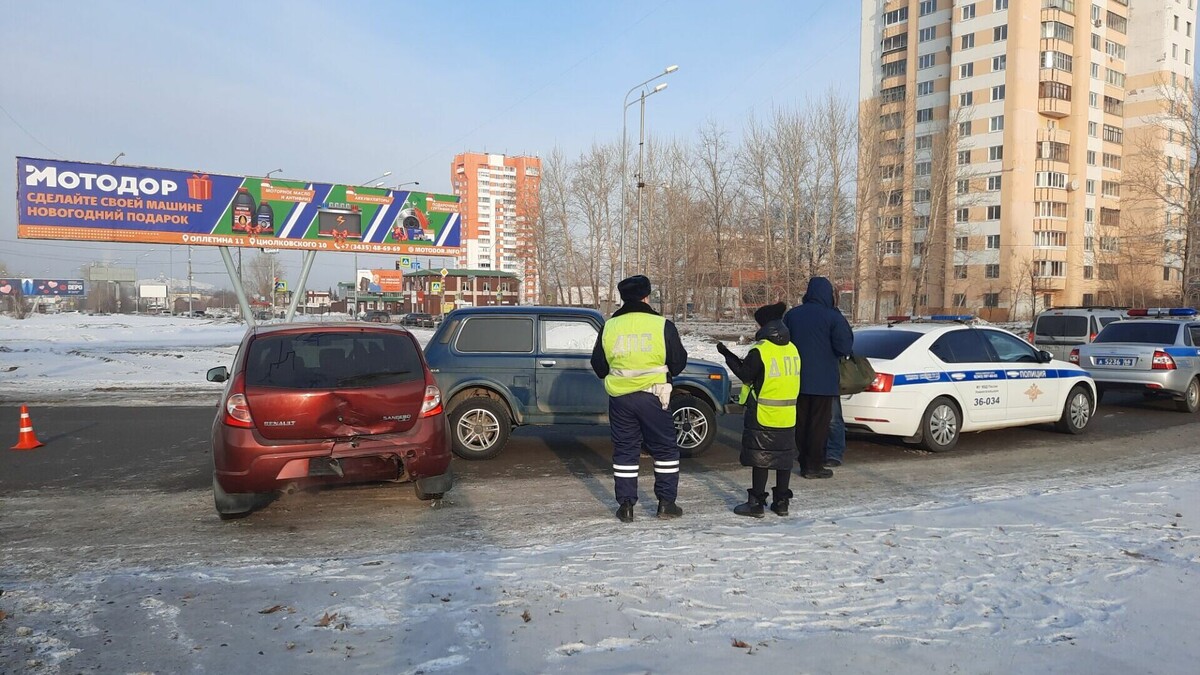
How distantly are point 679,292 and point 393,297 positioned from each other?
54402mm

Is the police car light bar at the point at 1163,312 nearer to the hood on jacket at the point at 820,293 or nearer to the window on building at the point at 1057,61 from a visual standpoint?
the hood on jacket at the point at 820,293

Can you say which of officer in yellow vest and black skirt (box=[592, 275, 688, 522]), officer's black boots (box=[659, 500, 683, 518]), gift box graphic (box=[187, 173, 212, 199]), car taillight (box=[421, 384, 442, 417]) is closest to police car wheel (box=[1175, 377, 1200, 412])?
officer's black boots (box=[659, 500, 683, 518])

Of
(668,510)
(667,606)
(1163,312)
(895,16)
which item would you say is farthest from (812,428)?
(895,16)

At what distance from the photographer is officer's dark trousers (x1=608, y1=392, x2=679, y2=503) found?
554 centimetres

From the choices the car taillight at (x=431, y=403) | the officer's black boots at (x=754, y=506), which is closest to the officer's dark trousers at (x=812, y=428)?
the officer's black boots at (x=754, y=506)

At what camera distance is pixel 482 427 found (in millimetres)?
8406

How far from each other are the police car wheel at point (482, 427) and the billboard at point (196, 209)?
26.0 m

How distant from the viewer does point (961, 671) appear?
331cm

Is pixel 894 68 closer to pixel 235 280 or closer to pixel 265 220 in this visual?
pixel 265 220

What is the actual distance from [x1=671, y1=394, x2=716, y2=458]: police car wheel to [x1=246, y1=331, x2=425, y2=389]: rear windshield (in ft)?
11.2

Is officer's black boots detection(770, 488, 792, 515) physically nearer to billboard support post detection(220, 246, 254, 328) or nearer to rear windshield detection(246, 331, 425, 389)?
rear windshield detection(246, 331, 425, 389)

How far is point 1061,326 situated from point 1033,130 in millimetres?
56864

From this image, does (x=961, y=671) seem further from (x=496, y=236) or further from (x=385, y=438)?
(x=496, y=236)

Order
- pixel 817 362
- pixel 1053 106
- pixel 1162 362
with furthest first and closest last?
1. pixel 1053 106
2. pixel 1162 362
3. pixel 817 362
